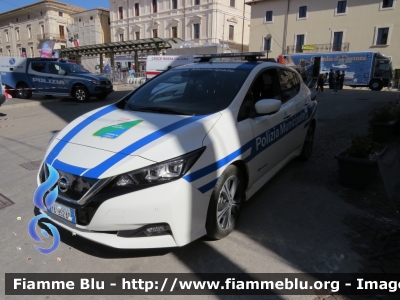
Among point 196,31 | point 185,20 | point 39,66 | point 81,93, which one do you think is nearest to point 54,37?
point 185,20

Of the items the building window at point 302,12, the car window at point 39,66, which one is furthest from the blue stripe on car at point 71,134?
the building window at point 302,12

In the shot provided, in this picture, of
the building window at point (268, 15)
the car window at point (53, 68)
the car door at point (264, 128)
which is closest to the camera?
the car door at point (264, 128)

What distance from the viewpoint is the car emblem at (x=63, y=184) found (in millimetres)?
2473

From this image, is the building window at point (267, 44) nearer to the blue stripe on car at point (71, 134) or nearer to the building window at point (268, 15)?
the building window at point (268, 15)

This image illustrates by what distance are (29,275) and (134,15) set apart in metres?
57.7

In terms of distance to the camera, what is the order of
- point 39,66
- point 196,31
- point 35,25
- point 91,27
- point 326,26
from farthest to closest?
point 35,25 → point 91,27 → point 196,31 → point 326,26 → point 39,66

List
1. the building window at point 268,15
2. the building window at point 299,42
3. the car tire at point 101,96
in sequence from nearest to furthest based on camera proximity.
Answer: the car tire at point 101,96 → the building window at point 299,42 → the building window at point 268,15

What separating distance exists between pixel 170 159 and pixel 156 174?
0.52 ft

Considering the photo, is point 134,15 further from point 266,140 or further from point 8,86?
point 266,140

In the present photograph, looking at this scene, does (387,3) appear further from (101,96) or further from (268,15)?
(101,96)

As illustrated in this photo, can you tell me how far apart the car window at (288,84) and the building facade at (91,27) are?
6020cm

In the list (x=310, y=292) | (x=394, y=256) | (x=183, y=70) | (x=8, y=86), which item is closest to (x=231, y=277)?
(x=310, y=292)

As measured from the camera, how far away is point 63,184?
2.50 m

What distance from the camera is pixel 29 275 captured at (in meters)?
2.51
